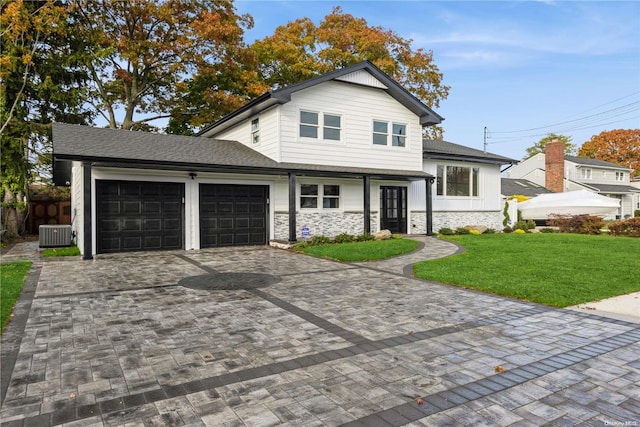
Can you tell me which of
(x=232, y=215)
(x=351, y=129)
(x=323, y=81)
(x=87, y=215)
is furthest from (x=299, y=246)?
(x=323, y=81)

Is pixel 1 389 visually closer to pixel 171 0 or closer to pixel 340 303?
pixel 340 303

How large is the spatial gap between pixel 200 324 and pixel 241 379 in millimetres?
1789

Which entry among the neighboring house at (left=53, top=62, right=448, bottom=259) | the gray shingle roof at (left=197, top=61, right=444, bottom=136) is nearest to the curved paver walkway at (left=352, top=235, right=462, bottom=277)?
the neighboring house at (left=53, top=62, right=448, bottom=259)

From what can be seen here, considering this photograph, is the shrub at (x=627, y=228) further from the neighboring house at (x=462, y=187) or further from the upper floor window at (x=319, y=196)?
the upper floor window at (x=319, y=196)

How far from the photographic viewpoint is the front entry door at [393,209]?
17688 millimetres

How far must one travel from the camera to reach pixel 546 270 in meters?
8.74

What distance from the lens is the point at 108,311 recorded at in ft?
18.2

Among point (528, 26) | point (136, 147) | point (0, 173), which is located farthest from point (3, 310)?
point (0, 173)

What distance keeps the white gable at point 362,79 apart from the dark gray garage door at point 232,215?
18.1 feet

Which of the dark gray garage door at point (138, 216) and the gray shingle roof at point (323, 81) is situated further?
the gray shingle roof at point (323, 81)

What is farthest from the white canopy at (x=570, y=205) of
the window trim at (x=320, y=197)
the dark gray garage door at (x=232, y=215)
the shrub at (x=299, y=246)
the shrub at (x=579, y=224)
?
the dark gray garage door at (x=232, y=215)

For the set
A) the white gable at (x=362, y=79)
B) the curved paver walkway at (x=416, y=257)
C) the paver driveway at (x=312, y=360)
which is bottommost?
the paver driveway at (x=312, y=360)

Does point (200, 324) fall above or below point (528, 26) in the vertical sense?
below

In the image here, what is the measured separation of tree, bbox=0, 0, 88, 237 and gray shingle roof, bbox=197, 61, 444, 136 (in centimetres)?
752
